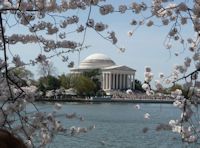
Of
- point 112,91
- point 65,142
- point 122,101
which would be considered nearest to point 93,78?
point 112,91

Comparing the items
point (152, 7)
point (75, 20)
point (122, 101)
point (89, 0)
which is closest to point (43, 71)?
point (75, 20)

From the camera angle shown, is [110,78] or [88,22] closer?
[88,22]

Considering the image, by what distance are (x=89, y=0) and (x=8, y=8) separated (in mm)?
949

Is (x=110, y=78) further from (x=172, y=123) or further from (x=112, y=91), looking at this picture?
(x=172, y=123)

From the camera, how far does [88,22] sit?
4.83m

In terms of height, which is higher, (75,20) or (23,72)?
(75,20)

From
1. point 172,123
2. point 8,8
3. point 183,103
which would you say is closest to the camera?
point 8,8

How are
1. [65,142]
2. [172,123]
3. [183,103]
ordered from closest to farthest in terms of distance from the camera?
[183,103] < [172,123] < [65,142]

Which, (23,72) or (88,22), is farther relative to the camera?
(23,72)

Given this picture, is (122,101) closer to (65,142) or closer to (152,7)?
(65,142)

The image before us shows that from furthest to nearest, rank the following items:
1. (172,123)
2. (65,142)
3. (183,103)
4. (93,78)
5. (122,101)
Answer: (93,78) < (122,101) < (65,142) < (172,123) < (183,103)

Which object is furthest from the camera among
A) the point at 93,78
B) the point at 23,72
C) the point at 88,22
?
the point at 93,78

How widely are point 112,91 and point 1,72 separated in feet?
332

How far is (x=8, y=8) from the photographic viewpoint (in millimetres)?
4332
